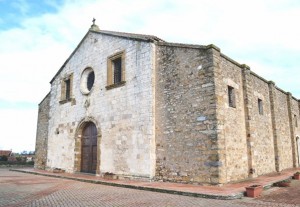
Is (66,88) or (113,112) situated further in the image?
(66,88)

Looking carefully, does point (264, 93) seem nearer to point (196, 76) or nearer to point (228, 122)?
point (228, 122)

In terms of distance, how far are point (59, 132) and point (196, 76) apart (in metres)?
10.0

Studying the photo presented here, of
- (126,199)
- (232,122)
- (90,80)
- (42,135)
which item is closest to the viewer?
(126,199)

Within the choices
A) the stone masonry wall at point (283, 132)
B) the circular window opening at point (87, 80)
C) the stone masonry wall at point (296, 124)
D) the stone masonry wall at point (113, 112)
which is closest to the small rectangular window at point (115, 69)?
the stone masonry wall at point (113, 112)

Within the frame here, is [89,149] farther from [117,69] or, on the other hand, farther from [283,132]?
[283,132]

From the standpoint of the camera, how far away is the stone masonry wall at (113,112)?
11062 mm

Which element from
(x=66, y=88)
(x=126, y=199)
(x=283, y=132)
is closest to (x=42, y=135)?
(x=66, y=88)

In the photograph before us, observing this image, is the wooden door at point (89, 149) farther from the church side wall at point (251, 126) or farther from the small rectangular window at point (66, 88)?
the church side wall at point (251, 126)

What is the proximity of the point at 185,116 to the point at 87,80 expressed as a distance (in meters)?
7.52

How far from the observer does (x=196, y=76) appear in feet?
33.2

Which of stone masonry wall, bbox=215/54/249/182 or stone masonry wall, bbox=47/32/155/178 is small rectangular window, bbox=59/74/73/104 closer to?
stone masonry wall, bbox=47/32/155/178

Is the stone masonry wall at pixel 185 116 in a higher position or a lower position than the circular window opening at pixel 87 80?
lower

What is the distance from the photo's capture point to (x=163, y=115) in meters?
10.8

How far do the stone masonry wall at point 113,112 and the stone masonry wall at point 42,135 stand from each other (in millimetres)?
1325
